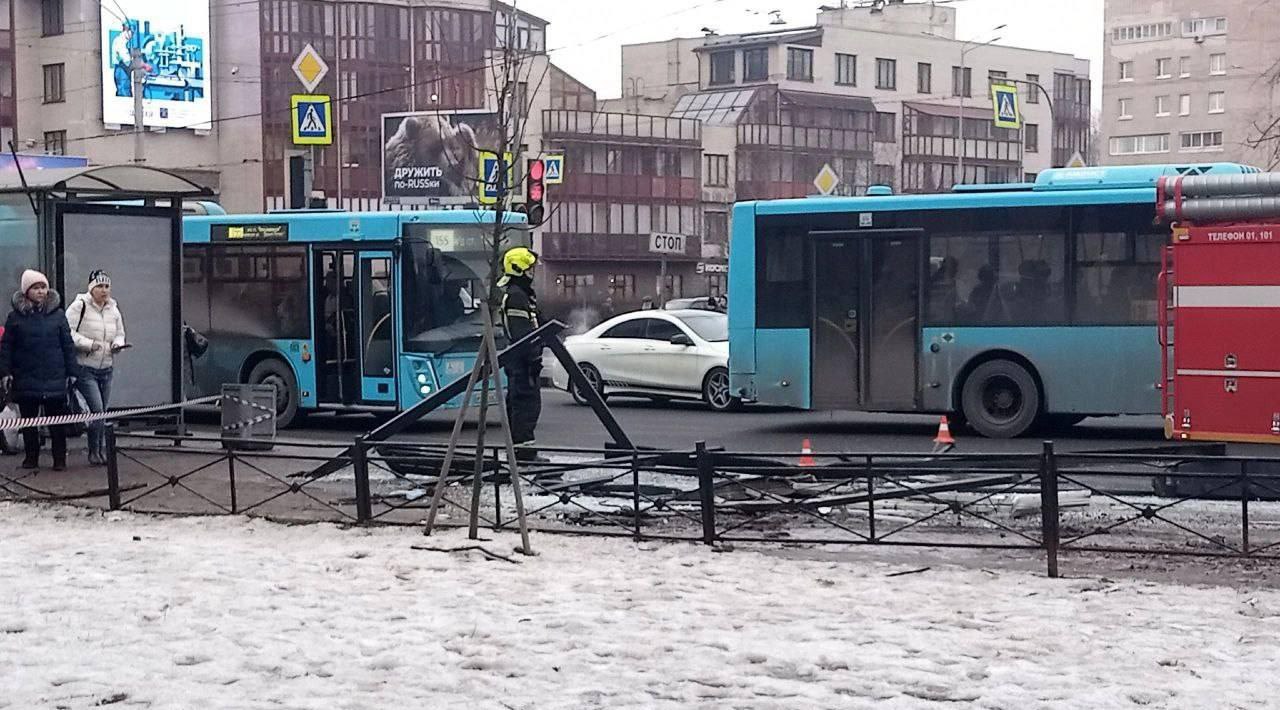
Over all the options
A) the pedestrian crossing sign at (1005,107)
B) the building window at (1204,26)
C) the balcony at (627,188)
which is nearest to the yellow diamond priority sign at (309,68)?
the pedestrian crossing sign at (1005,107)

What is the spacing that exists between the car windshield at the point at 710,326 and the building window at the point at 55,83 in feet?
178

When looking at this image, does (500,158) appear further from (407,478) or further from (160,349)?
(160,349)

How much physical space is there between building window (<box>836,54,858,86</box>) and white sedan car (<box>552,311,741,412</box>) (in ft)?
212

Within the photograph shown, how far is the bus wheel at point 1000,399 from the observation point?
17.6 metres

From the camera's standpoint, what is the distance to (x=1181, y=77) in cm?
9831

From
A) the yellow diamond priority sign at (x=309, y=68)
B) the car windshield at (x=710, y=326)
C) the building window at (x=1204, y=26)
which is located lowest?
the car windshield at (x=710, y=326)

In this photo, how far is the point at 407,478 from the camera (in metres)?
11.7

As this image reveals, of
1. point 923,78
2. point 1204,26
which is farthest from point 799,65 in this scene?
point 1204,26

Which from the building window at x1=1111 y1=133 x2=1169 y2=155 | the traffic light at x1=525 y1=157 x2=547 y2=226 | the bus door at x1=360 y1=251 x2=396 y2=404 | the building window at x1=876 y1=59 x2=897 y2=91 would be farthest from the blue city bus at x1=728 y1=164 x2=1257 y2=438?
the building window at x1=1111 y1=133 x2=1169 y2=155

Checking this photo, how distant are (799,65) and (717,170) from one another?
8444 mm

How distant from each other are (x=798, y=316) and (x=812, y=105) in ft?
214

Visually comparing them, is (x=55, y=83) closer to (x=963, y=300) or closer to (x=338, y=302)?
(x=338, y=302)

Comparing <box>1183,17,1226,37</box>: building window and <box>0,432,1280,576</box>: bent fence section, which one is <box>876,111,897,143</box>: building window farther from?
<box>0,432,1280,576</box>: bent fence section

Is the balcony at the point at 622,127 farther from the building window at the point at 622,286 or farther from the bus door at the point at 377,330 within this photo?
the bus door at the point at 377,330
